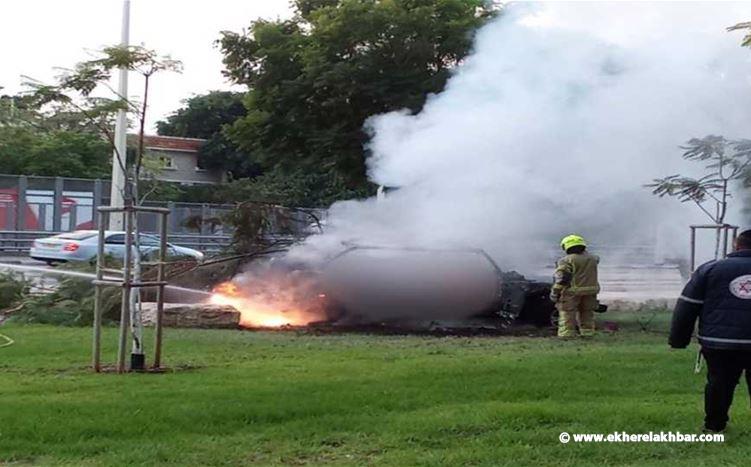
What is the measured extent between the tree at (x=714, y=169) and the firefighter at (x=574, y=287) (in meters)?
1.31

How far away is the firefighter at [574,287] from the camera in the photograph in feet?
41.4

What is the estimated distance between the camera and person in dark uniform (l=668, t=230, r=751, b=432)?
→ 19.9ft

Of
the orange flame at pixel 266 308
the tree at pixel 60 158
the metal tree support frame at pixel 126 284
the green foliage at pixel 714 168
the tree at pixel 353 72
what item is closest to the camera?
the metal tree support frame at pixel 126 284

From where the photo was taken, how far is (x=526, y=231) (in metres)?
14.7

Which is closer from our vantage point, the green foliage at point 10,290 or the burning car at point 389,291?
the burning car at point 389,291

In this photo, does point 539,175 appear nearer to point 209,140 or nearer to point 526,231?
point 526,231

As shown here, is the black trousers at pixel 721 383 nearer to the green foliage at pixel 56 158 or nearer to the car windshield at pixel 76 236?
the car windshield at pixel 76 236

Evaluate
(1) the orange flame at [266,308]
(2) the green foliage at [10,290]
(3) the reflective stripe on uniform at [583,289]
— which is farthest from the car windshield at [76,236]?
(3) the reflective stripe on uniform at [583,289]

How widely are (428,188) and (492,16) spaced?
7.24 meters

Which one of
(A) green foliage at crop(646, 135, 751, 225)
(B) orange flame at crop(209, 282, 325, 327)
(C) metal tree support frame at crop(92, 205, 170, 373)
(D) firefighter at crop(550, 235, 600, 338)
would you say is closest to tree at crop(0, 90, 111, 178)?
(B) orange flame at crop(209, 282, 325, 327)

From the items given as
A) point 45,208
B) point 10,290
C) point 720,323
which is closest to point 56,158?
point 45,208

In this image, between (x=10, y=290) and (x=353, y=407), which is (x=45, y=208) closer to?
(x=10, y=290)

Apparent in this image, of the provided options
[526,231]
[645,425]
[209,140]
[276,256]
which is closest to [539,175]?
[526,231]

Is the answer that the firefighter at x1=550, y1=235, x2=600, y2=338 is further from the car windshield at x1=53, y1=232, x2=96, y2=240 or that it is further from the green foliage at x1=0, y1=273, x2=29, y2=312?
the car windshield at x1=53, y1=232, x2=96, y2=240
